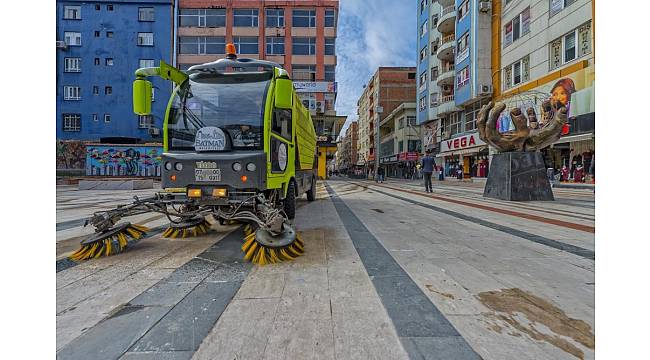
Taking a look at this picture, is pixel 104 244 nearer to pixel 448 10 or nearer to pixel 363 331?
pixel 363 331

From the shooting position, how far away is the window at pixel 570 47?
14883 mm

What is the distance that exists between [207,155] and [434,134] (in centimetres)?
3411

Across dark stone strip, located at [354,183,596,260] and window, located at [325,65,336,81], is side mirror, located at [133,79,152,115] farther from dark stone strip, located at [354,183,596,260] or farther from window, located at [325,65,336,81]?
window, located at [325,65,336,81]

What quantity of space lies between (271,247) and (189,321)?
1.29m

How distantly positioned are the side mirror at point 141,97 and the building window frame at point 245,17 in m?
37.3

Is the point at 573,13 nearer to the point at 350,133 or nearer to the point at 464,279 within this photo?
the point at 464,279

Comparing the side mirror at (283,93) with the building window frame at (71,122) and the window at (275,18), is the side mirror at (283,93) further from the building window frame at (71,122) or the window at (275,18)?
the building window frame at (71,122)

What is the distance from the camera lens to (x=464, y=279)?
2.75 meters

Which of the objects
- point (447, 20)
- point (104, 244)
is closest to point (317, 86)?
point (447, 20)

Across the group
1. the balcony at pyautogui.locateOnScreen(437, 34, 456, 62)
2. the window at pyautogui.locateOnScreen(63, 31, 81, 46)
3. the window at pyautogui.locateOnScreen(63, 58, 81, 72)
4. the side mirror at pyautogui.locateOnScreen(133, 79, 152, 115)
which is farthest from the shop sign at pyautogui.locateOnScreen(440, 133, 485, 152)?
the window at pyautogui.locateOnScreen(63, 31, 81, 46)

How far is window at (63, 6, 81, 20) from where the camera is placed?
3247 cm

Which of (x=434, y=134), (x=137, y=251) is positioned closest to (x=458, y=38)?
(x=434, y=134)

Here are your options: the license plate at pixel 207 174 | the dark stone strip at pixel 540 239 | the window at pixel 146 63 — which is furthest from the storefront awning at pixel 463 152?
the window at pixel 146 63

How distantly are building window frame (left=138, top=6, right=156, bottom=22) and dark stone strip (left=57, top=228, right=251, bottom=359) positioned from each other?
40.9 metres
